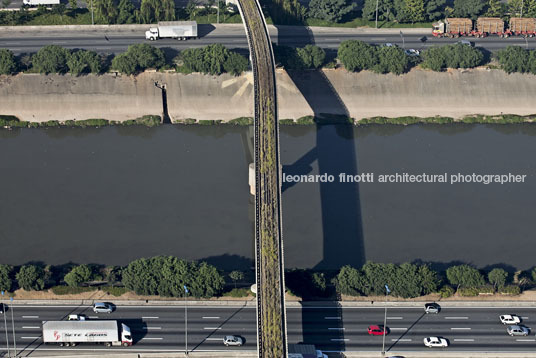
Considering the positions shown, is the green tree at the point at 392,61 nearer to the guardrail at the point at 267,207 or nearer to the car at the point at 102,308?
the guardrail at the point at 267,207

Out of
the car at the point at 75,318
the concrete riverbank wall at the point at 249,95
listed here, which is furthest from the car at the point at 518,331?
the concrete riverbank wall at the point at 249,95

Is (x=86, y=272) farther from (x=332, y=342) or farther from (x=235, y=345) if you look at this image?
(x=332, y=342)

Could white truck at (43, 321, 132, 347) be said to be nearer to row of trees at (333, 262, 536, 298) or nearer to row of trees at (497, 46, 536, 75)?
Result: row of trees at (333, 262, 536, 298)

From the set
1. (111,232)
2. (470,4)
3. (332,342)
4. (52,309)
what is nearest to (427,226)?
(332,342)

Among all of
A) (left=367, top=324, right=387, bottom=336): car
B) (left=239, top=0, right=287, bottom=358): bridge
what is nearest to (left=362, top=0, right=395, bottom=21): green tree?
(left=239, top=0, right=287, bottom=358): bridge

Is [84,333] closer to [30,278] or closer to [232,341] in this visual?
[30,278]
